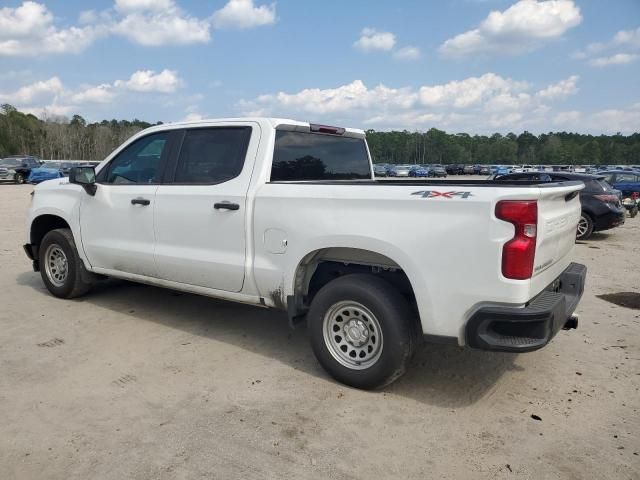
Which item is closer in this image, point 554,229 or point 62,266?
point 554,229

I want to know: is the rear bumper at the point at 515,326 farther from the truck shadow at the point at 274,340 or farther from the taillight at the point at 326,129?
the taillight at the point at 326,129

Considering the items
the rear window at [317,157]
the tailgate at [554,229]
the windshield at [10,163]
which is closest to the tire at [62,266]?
the rear window at [317,157]

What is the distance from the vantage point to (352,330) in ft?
12.5

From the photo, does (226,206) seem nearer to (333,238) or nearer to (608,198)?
(333,238)

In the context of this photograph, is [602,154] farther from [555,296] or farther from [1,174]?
[555,296]

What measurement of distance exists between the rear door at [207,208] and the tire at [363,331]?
879 millimetres

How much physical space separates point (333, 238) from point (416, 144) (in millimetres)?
139885

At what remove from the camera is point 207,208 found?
443 centimetres

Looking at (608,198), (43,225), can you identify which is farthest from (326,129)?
(608,198)

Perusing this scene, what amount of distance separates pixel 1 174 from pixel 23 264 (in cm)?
3009

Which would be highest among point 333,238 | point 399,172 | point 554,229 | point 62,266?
point 554,229

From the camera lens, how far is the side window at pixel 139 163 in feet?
16.5

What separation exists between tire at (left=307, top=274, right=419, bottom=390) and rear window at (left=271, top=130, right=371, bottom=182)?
1203 millimetres

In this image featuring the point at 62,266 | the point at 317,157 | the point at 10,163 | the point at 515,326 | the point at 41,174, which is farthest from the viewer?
the point at 10,163
